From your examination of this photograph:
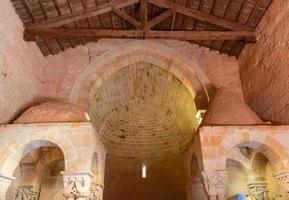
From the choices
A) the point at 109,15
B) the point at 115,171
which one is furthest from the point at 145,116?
the point at 109,15

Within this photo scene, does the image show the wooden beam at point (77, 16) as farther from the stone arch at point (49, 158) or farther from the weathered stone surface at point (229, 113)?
the weathered stone surface at point (229, 113)

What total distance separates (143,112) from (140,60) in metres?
3.67

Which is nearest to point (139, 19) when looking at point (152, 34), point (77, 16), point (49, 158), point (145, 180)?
point (152, 34)

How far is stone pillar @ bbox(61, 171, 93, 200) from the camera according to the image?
16.4 feet

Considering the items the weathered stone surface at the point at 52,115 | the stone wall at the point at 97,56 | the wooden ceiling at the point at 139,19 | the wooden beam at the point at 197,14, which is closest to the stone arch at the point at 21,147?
the weathered stone surface at the point at 52,115

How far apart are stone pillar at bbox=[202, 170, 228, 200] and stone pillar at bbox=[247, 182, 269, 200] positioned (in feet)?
7.19

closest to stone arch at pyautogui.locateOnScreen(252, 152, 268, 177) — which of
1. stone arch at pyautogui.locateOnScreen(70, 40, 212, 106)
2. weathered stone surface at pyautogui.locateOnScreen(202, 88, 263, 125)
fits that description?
weathered stone surface at pyautogui.locateOnScreen(202, 88, 263, 125)

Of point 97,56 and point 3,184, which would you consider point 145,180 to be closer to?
point 97,56

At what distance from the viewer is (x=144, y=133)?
481 inches

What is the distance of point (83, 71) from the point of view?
809 centimetres

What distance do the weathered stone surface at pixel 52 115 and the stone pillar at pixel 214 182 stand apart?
2.42 meters

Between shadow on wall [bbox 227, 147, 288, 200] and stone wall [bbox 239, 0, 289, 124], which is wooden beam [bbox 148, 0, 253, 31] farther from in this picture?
shadow on wall [bbox 227, 147, 288, 200]

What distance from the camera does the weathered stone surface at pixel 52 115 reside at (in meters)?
5.70

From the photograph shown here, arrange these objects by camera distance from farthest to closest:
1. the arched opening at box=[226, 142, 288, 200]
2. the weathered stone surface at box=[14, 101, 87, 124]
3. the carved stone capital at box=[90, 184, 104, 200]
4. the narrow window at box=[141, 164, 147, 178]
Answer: the narrow window at box=[141, 164, 147, 178] → the arched opening at box=[226, 142, 288, 200] → the carved stone capital at box=[90, 184, 104, 200] → the weathered stone surface at box=[14, 101, 87, 124]
